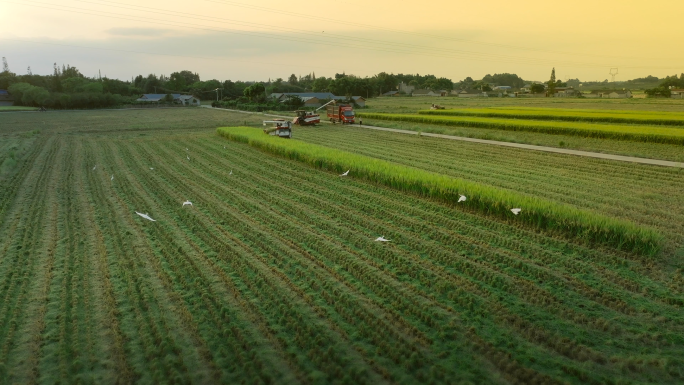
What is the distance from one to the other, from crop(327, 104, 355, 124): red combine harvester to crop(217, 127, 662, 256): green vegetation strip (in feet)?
73.8

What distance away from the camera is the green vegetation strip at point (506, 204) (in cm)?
980

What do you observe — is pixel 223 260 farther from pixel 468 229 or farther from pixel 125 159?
pixel 125 159

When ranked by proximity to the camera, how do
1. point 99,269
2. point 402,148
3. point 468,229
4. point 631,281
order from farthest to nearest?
point 402,148 < point 468,229 < point 99,269 < point 631,281

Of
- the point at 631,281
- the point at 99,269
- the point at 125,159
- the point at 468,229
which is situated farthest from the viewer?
the point at 125,159

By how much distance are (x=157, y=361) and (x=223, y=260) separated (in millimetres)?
3593

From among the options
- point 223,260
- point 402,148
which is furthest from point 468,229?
point 402,148

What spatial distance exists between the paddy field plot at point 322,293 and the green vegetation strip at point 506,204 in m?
0.36

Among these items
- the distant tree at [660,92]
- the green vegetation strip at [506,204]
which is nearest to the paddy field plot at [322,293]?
the green vegetation strip at [506,204]

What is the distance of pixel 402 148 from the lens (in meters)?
26.3

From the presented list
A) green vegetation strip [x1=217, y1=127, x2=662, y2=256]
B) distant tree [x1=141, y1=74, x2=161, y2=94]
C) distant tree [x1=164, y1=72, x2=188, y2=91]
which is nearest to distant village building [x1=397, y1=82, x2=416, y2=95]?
distant tree [x1=164, y1=72, x2=188, y2=91]

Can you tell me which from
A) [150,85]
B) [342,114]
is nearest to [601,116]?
[342,114]

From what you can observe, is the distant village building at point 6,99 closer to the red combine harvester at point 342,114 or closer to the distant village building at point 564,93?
the red combine harvester at point 342,114

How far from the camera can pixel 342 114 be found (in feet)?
140

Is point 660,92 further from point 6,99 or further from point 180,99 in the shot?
point 6,99
